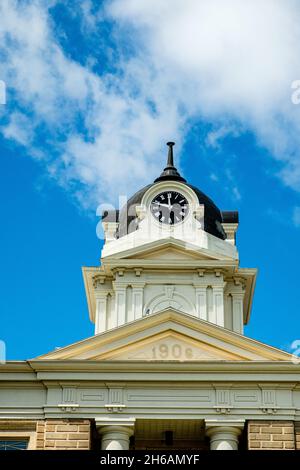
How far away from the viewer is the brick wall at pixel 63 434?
36062mm

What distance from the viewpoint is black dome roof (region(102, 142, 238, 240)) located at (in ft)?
161

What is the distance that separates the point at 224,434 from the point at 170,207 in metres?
14.5

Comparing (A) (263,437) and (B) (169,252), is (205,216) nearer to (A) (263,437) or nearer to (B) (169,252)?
(B) (169,252)

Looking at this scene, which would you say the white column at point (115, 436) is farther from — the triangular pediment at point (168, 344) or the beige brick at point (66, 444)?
the triangular pediment at point (168, 344)

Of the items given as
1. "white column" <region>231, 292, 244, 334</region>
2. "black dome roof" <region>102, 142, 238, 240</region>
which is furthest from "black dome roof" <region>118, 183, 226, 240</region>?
"white column" <region>231, 292, 244, 334</region>

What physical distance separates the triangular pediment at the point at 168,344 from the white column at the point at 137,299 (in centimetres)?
701

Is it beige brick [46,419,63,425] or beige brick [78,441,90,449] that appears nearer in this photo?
beige brick [78,441,90,449]

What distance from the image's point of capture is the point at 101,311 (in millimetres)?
46688

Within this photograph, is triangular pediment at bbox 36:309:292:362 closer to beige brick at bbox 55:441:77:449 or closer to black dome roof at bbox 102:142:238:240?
beige brick at bbox 55:441:77:449

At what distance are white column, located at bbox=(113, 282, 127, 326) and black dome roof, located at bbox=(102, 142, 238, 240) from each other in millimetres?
3364

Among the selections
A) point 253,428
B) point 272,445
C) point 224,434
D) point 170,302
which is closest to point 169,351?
point 224,434

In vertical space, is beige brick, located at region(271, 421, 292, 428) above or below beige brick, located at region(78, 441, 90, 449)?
above

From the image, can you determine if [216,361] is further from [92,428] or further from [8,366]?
[8,366]
